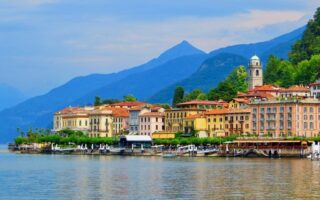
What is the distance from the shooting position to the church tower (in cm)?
18212

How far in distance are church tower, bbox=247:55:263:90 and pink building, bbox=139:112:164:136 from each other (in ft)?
59.1

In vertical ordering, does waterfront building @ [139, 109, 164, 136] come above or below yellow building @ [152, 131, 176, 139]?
above

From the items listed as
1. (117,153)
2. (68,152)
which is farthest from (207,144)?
(68,152)

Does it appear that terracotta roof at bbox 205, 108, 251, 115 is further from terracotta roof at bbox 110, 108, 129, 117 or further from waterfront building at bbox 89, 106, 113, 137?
waterfront building at bbox 89, 106, 113, 137

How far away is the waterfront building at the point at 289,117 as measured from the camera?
142 meters

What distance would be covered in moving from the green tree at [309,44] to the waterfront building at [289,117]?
4009 centimetres

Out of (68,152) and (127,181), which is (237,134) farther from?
(127,181)

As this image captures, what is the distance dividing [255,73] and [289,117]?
41381 millimetres

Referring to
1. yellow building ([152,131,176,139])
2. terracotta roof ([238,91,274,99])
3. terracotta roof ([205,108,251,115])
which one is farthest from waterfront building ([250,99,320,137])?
yellow building ([152,131,176,139])

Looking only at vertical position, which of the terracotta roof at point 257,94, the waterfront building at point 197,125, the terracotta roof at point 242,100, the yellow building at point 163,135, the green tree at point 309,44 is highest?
the green tree at point 309,44

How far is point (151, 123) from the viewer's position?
17475 cm

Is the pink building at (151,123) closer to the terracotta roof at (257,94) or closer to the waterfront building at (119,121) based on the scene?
the waterfront building at (119,121)

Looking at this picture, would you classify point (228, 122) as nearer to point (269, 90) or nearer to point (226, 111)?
point (226, 111)

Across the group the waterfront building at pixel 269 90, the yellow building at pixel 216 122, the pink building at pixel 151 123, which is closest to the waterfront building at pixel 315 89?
the waterfront building at pixel 269 90
